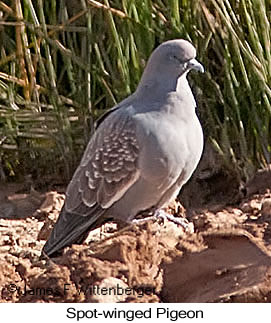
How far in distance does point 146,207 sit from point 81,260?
707 mm

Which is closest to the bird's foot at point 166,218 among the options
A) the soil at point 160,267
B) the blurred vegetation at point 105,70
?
the soil at point 160,267

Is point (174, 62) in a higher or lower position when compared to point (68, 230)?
higher

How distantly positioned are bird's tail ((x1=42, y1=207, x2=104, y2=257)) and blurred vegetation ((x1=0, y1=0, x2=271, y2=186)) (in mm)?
1220

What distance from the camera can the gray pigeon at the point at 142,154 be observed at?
192 inches

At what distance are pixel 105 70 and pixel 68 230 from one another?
1.58 metres

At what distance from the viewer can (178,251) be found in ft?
15.1

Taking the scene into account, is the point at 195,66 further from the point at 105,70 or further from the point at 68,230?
the point at 105,70

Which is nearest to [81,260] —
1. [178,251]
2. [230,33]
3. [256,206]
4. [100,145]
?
[178,251]

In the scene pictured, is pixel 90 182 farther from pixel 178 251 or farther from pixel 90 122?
pixel 90 122

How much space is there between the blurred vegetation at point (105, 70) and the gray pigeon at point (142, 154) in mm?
882

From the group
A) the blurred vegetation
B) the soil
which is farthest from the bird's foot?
the blurred vegetation

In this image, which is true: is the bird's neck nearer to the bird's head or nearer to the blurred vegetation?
the bird's head

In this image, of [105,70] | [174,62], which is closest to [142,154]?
[174,62]

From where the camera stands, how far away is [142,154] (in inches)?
194
